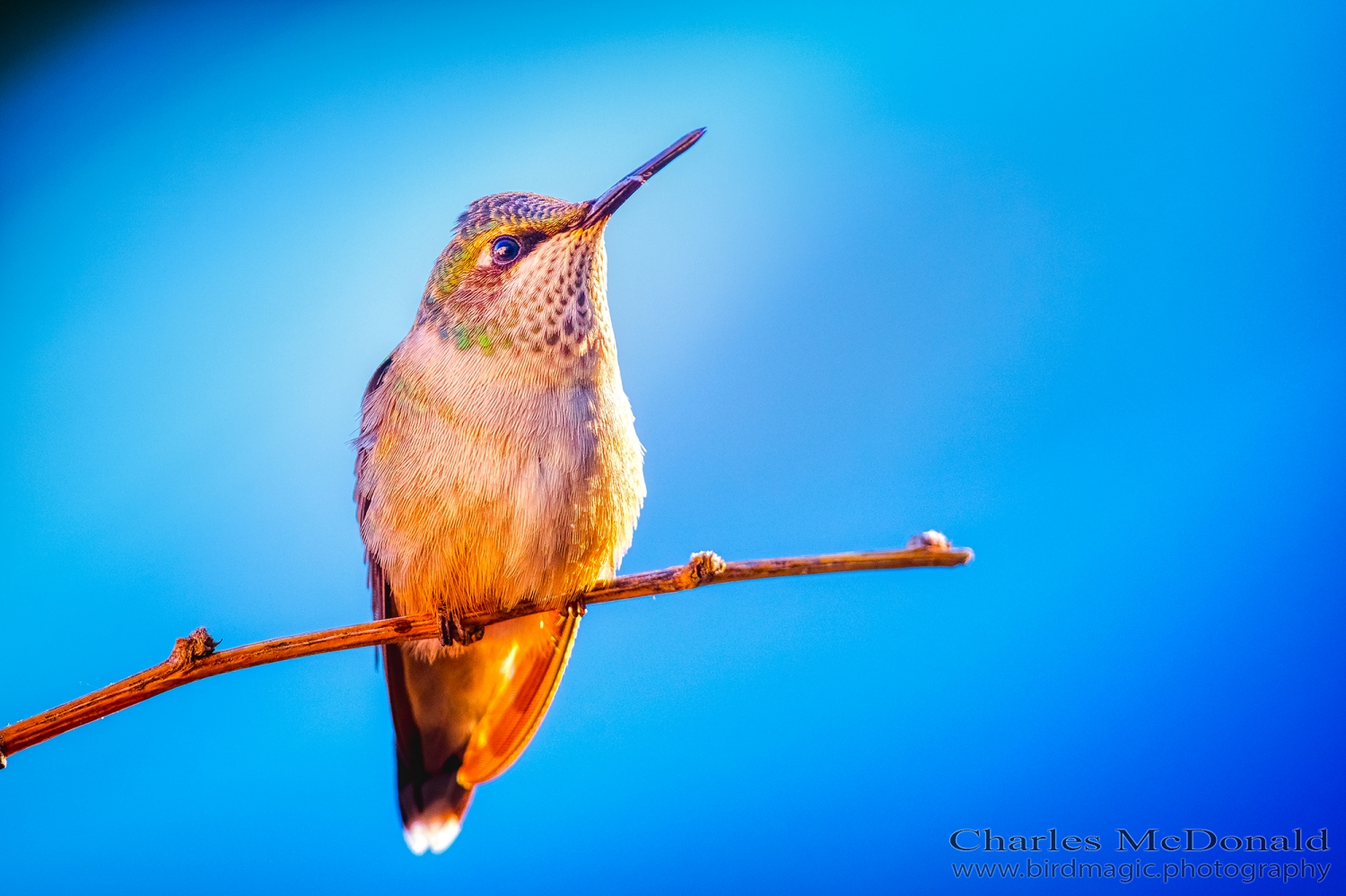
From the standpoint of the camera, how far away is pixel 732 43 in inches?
70.5

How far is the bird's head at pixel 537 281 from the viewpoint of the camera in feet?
4.73

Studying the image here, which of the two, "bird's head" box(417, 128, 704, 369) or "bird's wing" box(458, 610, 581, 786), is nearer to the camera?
"bird's head" box(417, 128, 704, 369)

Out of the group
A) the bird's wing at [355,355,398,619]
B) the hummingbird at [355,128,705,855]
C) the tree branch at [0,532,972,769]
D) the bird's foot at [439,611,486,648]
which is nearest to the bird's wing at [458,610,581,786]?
the hummingbird at [355,128,705,855]

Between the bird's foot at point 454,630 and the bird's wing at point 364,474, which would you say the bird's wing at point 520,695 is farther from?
the bird's wing at point 364,474

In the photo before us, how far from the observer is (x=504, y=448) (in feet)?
4.55

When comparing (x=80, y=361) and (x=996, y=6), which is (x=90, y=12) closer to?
(x=80, y=361)

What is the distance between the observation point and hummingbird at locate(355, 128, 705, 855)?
1384 millimetres

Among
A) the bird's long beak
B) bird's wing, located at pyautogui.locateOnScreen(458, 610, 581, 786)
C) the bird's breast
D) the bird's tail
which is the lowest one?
the bird's tail

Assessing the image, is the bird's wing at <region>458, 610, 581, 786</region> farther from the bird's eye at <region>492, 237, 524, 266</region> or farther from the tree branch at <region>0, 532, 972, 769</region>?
the bird's eye at <region>492, 237, 524, 266</region>

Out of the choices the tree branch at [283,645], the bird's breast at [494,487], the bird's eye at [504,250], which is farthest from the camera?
the bird's eye at [504,250]

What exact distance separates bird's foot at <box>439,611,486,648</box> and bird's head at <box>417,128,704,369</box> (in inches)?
17.3

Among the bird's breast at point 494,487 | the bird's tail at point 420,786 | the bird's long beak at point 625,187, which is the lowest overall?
the bird's tail at point 420,786

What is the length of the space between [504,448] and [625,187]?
0.48 meters

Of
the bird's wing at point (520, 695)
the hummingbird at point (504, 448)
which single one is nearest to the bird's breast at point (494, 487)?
the hummingbird at point (504, 448)
